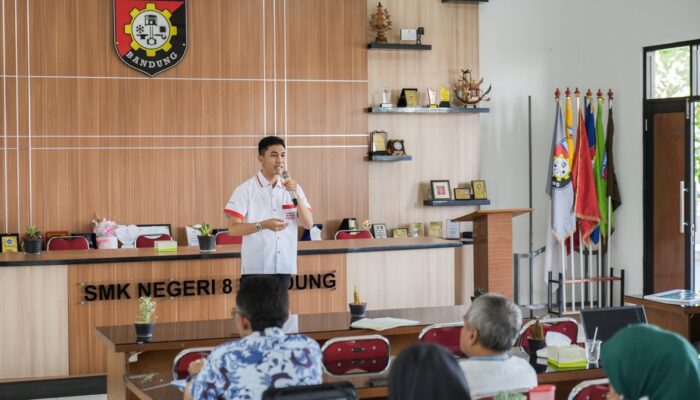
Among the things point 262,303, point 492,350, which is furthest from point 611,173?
point 262,303

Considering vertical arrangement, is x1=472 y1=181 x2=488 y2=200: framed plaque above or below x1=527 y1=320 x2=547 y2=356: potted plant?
above

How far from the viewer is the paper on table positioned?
4.89 metres

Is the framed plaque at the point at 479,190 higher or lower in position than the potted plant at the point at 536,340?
higher

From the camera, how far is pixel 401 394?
2.47 m

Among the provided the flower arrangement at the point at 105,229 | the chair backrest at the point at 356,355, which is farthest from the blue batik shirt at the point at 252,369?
the flower arrangement at the point at 105,229

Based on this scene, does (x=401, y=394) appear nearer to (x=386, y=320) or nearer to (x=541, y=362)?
(x=541, y=362)

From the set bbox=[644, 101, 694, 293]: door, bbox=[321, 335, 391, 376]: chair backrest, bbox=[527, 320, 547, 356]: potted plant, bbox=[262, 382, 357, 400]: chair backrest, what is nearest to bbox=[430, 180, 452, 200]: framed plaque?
bbox=[644, 101, 694, 293]: door

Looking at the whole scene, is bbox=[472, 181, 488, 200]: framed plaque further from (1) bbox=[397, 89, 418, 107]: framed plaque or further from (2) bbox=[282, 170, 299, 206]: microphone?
(2) bbox=[282, 170, 299, 206]: microphone

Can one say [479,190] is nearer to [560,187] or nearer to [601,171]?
[560,187]

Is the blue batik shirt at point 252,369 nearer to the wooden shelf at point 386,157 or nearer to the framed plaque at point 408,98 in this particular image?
the wooden shelf at point 386,157

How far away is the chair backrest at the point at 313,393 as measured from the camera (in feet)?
8.84

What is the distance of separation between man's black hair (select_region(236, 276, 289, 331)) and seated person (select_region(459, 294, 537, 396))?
0.62 metres

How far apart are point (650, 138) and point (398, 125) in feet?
8.16

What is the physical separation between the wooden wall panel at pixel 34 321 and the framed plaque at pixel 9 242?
1.93m
